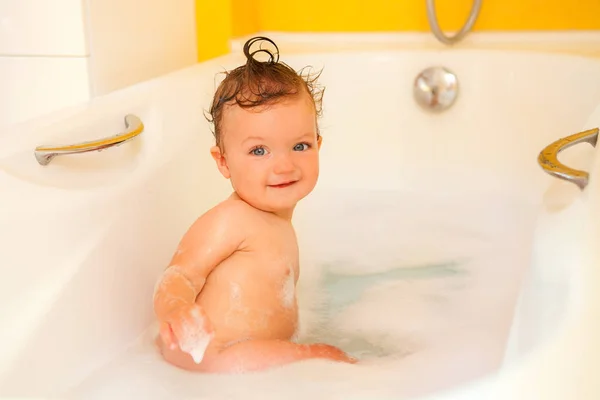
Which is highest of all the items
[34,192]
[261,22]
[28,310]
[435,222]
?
[261,22]

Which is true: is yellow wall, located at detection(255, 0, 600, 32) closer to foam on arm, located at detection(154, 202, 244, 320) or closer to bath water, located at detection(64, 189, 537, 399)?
bath water, located at detection(64, 189, 537, 399)

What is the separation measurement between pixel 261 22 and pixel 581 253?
69.3 inches

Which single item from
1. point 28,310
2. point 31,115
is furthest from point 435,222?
point 28,310

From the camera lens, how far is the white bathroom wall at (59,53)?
1489 millimetres

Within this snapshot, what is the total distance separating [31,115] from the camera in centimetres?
158

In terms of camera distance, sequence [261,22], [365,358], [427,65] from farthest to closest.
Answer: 1. [261,22]
2. [427,65]
3. [365,358]

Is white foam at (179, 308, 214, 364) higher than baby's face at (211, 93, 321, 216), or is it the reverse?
baby's face at (211, 93, 321, 216)

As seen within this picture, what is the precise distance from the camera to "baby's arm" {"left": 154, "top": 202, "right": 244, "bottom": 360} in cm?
99

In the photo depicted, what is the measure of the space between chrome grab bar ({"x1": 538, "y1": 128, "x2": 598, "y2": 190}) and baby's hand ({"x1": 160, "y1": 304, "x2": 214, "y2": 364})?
44 cm

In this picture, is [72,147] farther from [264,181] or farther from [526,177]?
[526,177]

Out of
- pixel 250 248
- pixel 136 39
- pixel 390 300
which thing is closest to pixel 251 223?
pixel 250 248

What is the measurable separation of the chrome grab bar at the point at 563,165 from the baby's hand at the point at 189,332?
443 millimetres

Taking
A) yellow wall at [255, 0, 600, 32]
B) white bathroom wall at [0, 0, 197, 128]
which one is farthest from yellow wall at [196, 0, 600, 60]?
white bathroom wall at [0, 0, 197, 128]

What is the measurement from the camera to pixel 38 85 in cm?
155
